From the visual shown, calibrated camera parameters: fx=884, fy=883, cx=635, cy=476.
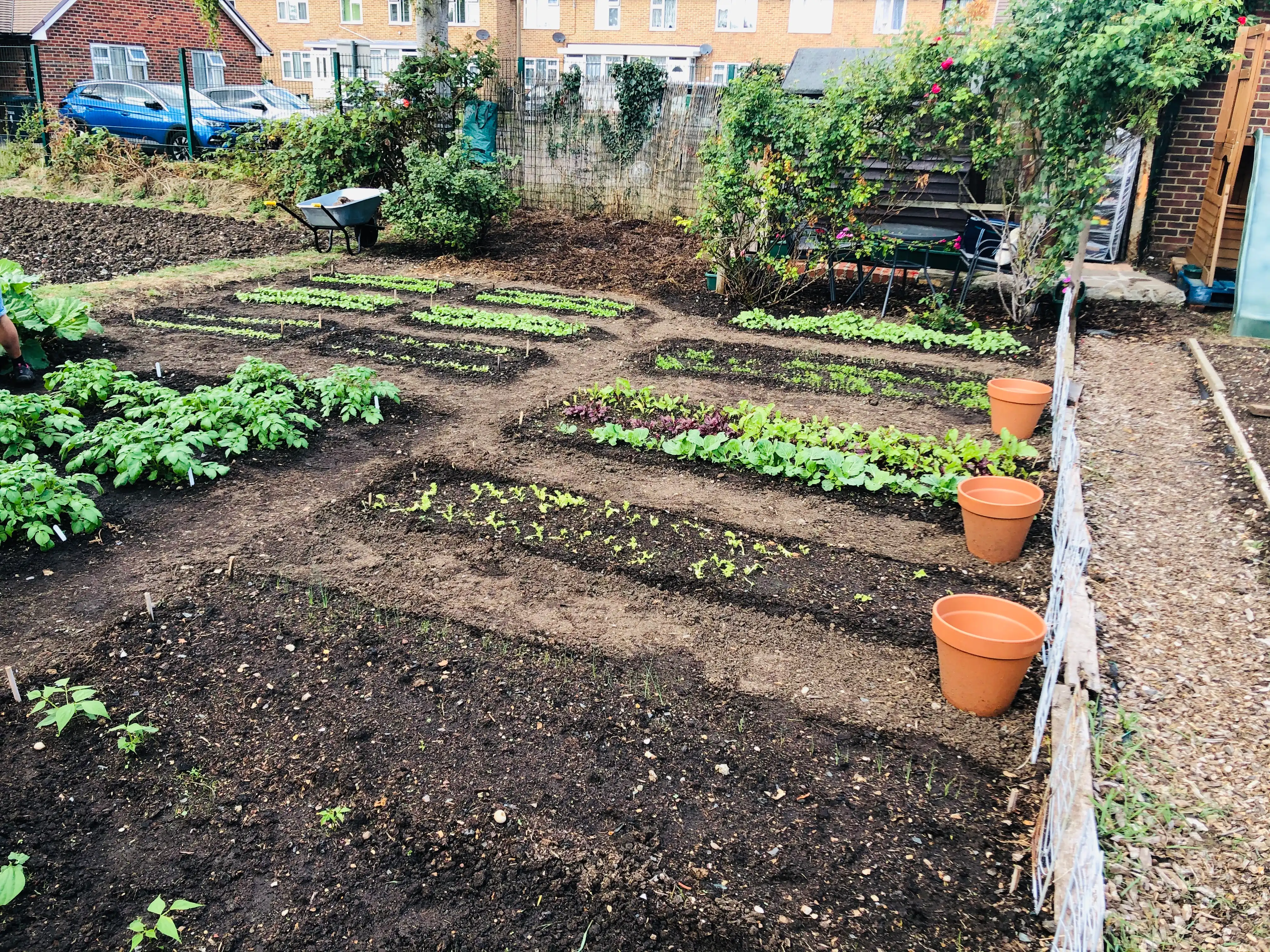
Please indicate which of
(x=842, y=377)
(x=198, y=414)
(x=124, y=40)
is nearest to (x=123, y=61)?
(x=124, y=40)

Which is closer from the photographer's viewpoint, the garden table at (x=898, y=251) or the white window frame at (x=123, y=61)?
the garden table at (x=898, y=251)

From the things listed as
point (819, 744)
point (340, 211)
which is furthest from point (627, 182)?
point (819, 744)

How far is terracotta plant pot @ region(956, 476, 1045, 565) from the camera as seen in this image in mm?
4227

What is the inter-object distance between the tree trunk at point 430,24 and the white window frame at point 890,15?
2394cm

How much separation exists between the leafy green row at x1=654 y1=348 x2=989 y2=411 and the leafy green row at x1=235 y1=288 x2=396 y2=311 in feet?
10.9

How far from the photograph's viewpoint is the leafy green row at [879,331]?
324 inches

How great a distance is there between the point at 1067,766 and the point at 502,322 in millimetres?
7067

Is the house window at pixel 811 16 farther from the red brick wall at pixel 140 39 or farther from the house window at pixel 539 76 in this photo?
the house window at pixel 539 76

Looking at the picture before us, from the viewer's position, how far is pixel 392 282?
408 inches

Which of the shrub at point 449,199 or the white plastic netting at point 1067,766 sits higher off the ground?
the shrub at point 449,199

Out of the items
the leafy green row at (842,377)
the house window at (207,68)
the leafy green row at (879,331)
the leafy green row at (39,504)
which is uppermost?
the house window at (207,68)

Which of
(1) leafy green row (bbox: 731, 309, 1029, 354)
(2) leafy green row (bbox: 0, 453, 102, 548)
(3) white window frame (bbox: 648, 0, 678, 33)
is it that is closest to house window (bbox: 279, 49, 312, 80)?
(3) white window frame (bbox: 648, 0, 678, 33)

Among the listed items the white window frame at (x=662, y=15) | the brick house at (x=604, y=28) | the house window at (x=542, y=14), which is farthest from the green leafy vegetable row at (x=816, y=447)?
the house window at (x=542, y=14)

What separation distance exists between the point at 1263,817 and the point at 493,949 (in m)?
2.38
